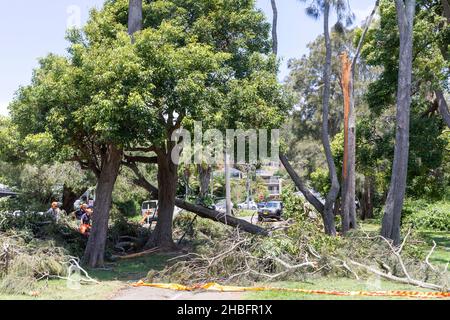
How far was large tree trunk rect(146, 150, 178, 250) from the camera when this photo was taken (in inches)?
651

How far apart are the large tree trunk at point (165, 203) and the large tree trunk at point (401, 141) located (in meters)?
7.13

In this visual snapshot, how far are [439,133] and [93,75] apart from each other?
13.5 metres

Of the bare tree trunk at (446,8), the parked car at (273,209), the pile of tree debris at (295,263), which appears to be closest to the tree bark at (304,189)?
the pile of tree debris at (295,263)

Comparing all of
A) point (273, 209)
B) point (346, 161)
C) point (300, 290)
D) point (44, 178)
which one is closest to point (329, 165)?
point (346, 161)

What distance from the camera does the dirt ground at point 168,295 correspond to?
28.3 feet

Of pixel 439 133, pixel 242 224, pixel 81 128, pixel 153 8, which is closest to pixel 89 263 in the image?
pixel 81 128

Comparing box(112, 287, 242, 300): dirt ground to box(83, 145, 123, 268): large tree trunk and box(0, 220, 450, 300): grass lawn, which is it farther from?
box(83, 145, 123, 268): large tree trunk

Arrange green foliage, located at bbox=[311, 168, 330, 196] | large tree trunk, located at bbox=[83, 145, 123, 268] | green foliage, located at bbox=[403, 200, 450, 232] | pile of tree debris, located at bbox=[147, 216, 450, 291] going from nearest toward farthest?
pile of tree debris, located at bbox=[147, 216, 450, 291] < large tree trunk, located at bbox=[83, 145, 123, 268] < green foliage, located at bbox=[311, 168, 330, 196] < green foliage, located at bbox=[403, 200, 450, 232]

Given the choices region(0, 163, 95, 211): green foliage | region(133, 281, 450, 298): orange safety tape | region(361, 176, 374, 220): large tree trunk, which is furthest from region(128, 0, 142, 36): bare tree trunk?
region(361, 176, 374, 220): large tree trunk

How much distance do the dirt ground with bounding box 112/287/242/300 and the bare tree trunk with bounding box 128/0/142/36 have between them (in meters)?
7.61

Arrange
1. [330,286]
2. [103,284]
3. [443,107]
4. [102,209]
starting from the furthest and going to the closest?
[443,107] → [102,209] → [103,284] → [330,286]

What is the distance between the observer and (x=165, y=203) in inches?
663

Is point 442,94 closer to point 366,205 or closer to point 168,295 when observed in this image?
point 168,295

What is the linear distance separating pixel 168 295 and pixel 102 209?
5.08 meters
